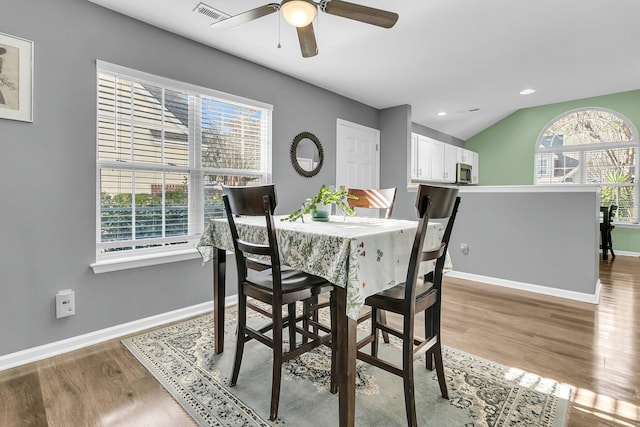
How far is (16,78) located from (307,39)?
6.04 feet

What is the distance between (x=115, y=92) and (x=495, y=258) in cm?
429

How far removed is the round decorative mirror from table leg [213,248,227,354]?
189 cm

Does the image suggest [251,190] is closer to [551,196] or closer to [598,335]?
[598,335]

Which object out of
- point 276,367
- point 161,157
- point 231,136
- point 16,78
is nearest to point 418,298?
point 276,367

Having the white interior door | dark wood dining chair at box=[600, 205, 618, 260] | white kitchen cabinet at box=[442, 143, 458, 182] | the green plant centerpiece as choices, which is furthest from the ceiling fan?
dark wood dining chair at box=[600, 205, 618, 260]

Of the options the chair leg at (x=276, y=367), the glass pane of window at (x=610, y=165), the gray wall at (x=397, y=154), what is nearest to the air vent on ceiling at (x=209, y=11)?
the chair leg at (x=276, y=367)

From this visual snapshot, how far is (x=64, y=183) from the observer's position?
2.21m

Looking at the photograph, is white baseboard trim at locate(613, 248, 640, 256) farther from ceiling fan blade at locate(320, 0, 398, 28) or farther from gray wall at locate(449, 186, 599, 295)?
ceiling fan blade at locate(320, 0, 398, 28)

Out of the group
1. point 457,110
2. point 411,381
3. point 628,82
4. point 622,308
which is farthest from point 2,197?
point 628,82

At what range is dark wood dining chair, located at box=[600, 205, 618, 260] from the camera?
201 inches

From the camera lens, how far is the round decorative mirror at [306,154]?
3.79 meters

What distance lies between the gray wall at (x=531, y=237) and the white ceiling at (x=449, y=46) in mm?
1430

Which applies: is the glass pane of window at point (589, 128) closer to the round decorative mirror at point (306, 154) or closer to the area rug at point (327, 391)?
the round decorative mirror at point (306, 154)

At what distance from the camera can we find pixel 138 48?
254 centimetres
